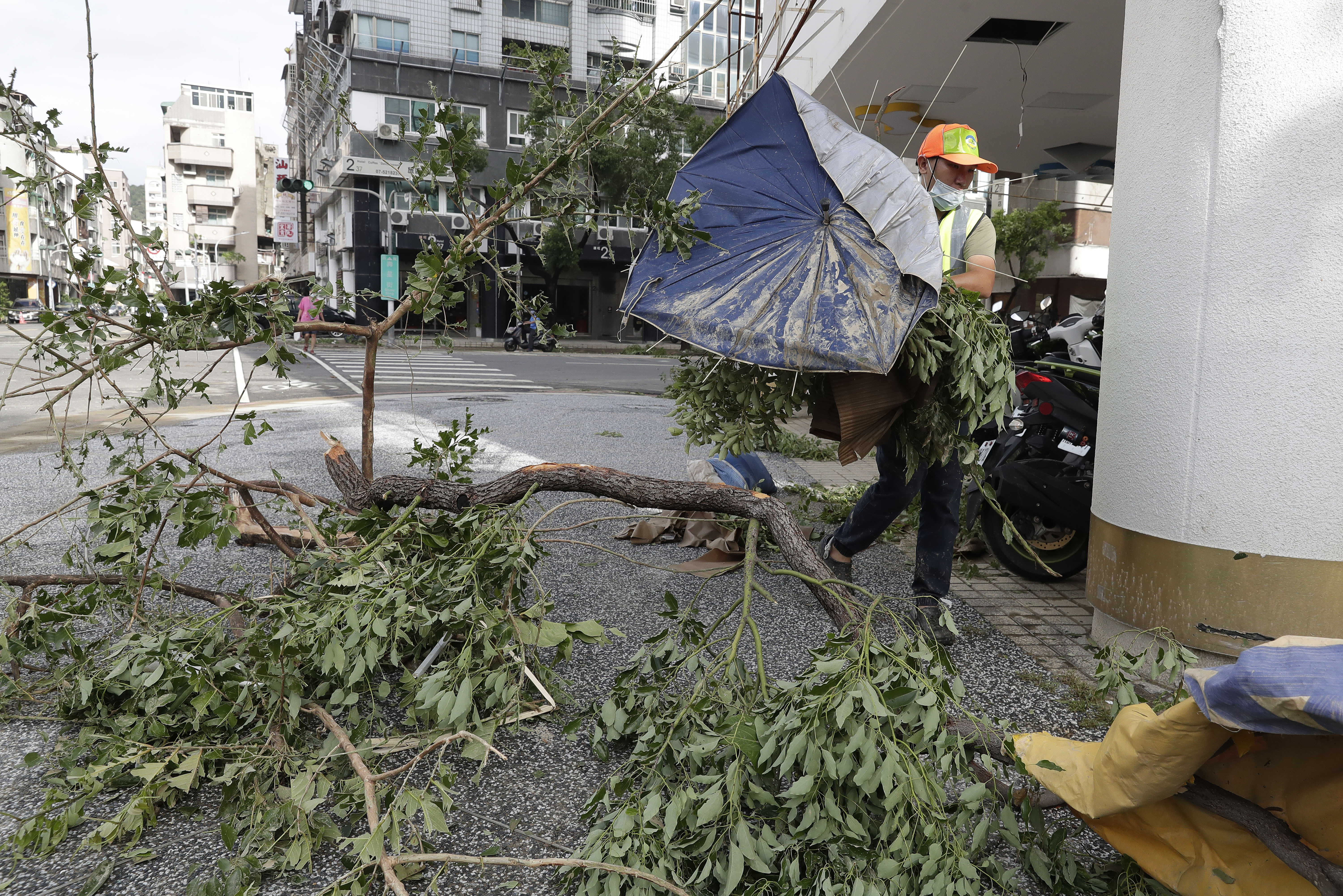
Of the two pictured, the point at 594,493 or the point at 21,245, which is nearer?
the point at 594,493

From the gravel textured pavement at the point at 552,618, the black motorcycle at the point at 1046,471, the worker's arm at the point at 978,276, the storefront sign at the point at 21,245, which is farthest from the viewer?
the storefront sign at the point at 21,245

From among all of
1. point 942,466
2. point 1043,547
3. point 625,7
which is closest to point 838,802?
point 942,466

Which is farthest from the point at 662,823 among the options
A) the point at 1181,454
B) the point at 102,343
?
the point at 102,343

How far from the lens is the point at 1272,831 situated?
5.58 feet

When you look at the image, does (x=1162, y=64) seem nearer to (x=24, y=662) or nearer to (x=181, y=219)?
(x=24, y=662)

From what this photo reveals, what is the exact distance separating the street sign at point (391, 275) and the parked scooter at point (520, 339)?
12.5 ft

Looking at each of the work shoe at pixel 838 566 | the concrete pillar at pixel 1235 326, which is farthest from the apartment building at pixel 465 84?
the concrete pillar at pixel 1235 326

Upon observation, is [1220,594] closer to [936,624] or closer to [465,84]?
[936,624]

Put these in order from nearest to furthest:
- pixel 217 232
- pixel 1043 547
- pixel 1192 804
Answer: pixel 1192 804 < pixel 1043 547 < pixel 217 232

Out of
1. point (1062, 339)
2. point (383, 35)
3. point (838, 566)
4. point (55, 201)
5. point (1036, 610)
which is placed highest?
point (383, 35)

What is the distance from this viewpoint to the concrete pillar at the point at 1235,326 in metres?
2.93

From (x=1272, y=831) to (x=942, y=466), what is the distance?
73.6 inches

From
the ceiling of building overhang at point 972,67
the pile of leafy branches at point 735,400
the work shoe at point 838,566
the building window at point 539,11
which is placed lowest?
the work shoe at point 838,566

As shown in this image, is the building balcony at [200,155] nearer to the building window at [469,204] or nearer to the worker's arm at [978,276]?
the building window at [469,204]
